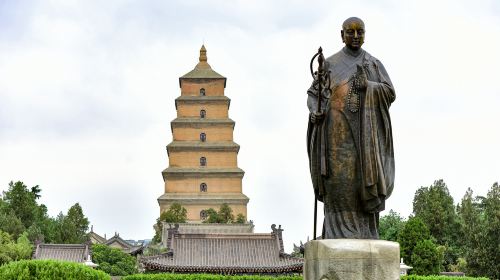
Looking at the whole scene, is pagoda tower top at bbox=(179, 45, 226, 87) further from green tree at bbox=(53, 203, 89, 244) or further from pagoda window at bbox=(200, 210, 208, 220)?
green tree at bbox=(53, 203, 89, 244)

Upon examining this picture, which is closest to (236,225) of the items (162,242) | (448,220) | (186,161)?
(162,242)

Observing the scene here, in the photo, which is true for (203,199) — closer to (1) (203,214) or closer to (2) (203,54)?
(1) (203,214)

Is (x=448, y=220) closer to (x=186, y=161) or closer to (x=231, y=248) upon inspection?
(x=231, y=248)

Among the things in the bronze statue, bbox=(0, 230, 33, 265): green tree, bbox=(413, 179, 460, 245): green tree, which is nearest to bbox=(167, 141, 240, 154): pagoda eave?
bbox=(413, 179, 460, 245): green tree

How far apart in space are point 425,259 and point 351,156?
43.2 m

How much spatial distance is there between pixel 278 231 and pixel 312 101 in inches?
1717

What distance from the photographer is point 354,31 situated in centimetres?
A: 978

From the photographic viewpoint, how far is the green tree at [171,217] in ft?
244

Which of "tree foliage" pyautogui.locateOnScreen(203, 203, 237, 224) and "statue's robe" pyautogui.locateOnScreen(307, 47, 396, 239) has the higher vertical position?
"tree foliage" pyautogui.locateOnScreen(203, 203, 237, 224)

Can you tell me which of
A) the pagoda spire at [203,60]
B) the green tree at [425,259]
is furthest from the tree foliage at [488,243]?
the pagoda spire at [203,60]

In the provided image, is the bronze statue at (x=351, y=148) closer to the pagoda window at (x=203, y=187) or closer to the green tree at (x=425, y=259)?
the green tree at (x=425, y=259)

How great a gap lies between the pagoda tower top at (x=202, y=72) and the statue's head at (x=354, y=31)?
2975 inches

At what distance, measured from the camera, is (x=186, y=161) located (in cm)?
8319

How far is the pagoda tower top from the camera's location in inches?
3352
